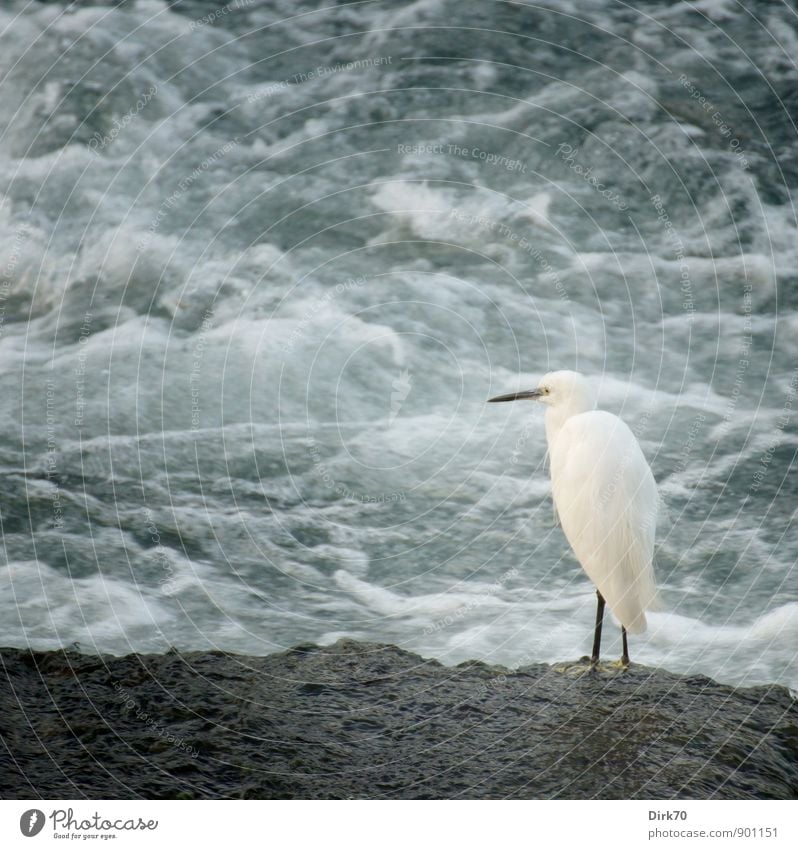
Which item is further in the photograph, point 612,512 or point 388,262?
point 388,262

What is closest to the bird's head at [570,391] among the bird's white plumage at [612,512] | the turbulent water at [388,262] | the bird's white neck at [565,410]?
the bird's white neck at [565,410]

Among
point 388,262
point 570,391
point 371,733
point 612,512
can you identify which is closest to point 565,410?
point 570,391

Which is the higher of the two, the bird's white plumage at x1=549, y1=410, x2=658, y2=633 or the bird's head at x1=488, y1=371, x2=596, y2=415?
the bird's head at x1=488, y1=371, x2=596, y2=415

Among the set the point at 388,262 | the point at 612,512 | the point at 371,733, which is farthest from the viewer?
the point at 388,262

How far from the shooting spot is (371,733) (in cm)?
232

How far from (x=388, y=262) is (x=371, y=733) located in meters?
2.65

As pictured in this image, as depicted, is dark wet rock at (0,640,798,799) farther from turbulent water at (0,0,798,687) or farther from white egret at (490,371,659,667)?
turbulent water at (0,0,798,687)

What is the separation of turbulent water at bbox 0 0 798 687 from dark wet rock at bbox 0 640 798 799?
120cm

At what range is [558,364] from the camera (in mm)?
4219

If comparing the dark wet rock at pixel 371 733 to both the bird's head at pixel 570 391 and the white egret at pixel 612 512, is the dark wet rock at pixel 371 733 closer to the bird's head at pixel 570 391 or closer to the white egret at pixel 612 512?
the white egret at pixel 612 512

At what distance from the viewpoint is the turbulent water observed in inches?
153

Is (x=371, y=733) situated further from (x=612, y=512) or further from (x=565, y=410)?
(x=565, y=410)

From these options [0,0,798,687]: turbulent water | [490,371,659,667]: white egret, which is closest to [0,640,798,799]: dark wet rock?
[490,371,659,667]: white egret

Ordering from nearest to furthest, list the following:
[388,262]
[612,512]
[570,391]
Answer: [612,512]
[570,391]
[388,262]
